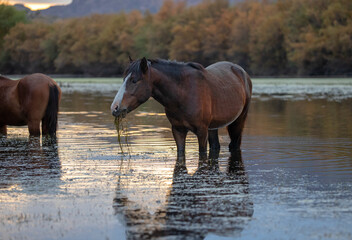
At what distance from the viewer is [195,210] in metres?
6.09

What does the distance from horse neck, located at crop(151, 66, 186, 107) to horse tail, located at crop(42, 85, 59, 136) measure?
383cm

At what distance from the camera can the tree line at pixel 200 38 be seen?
85.4m

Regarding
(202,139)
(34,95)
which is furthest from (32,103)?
(202,139)

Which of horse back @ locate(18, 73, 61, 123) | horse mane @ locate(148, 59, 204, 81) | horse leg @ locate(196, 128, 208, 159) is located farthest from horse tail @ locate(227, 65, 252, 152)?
horse back @ locate(18, 73, 61, 123)

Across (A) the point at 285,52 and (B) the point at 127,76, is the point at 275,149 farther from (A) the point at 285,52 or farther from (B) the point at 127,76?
(A) the point at 285,52

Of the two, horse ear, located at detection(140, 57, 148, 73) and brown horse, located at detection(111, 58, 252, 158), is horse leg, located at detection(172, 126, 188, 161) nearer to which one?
brown horse, located at detection(111, 58, 252, 158)

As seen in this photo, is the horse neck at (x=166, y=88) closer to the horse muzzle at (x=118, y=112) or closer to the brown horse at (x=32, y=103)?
the horse muzzle at (x=118, y=112)

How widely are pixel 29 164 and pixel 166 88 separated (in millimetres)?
2319

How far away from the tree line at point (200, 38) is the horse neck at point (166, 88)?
73.0m

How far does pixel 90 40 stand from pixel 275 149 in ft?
431

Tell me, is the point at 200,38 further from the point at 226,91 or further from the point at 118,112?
the point at 118,112

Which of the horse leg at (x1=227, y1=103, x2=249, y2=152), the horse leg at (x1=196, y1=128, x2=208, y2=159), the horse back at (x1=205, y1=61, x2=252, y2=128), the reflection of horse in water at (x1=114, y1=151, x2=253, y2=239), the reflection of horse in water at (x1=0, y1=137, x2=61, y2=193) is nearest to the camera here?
the reflection of horse in water at (x1=114, y1=151, x2=253, y2=239)

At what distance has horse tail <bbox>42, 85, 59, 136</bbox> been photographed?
41.3 ft

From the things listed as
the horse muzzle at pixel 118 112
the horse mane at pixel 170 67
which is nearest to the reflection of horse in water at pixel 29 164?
the horse muzzle at pixel 118 112
